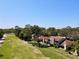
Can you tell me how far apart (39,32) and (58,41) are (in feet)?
146

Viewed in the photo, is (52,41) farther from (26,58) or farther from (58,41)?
(26,58)

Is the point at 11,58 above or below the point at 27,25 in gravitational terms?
below

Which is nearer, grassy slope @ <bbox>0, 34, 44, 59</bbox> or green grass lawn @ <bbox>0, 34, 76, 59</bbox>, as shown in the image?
grassy slope @ <bbox>0, 34, 44, 59</bbox>

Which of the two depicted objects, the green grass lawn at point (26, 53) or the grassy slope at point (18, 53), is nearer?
the grassy slope at point (18, 53)

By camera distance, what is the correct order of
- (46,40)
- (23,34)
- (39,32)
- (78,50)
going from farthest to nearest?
(39,32) < (46,40) < (23,34) < (78,50)

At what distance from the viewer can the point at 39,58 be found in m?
16.1

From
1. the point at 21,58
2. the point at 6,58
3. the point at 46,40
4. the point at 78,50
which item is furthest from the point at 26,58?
the point at 46,40

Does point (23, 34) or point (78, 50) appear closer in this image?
point (78, 50)

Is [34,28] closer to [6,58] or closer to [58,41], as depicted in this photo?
[58,41]

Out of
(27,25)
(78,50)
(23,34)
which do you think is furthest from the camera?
(27,25)

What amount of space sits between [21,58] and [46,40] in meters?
70.2

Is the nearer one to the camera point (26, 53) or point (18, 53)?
point (18, 53)

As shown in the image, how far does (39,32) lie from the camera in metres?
121

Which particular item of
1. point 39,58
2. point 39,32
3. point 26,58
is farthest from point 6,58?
point 39,32
